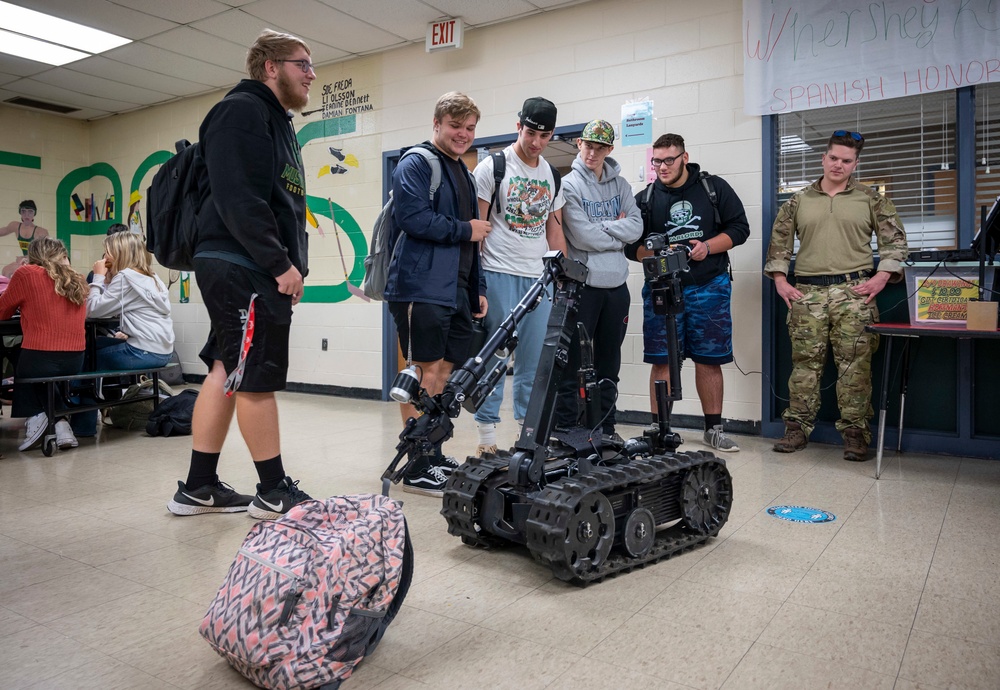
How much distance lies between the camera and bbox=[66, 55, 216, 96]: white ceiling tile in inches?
246

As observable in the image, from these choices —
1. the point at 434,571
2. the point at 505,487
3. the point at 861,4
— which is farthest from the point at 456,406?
the point at 861,4

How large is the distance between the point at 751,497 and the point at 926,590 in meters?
0.95

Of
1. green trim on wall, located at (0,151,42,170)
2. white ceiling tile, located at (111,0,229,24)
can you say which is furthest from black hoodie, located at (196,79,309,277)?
green trim on wall, located at (0,151,42,170)

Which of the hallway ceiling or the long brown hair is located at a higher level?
the hallway ceiling

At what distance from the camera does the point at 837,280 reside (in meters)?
3.66

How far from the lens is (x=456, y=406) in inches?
75.8

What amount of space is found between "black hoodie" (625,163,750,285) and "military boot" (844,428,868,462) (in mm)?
1042

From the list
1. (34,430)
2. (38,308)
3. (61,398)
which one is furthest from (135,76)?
(34,430)

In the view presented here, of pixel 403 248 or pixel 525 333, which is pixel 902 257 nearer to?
pixel 525 333

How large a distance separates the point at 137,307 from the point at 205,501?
227cm

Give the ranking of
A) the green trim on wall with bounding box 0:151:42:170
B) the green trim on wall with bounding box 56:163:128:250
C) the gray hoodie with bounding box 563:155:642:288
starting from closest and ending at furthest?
the gray hoodie with bounding box 563:155:642:288 → the green trim on wall with bounding box 0:151:42:170 → the green trim on wall with bounding box 56:163:128:250

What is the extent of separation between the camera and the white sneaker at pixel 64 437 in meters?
3.86

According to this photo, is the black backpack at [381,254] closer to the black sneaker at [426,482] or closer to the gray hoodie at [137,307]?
the black sneaker at [426,482]

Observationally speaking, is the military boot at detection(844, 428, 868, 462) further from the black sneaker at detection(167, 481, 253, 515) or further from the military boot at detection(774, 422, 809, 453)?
the black sneaker at detection(167, 481, 253, 515)
